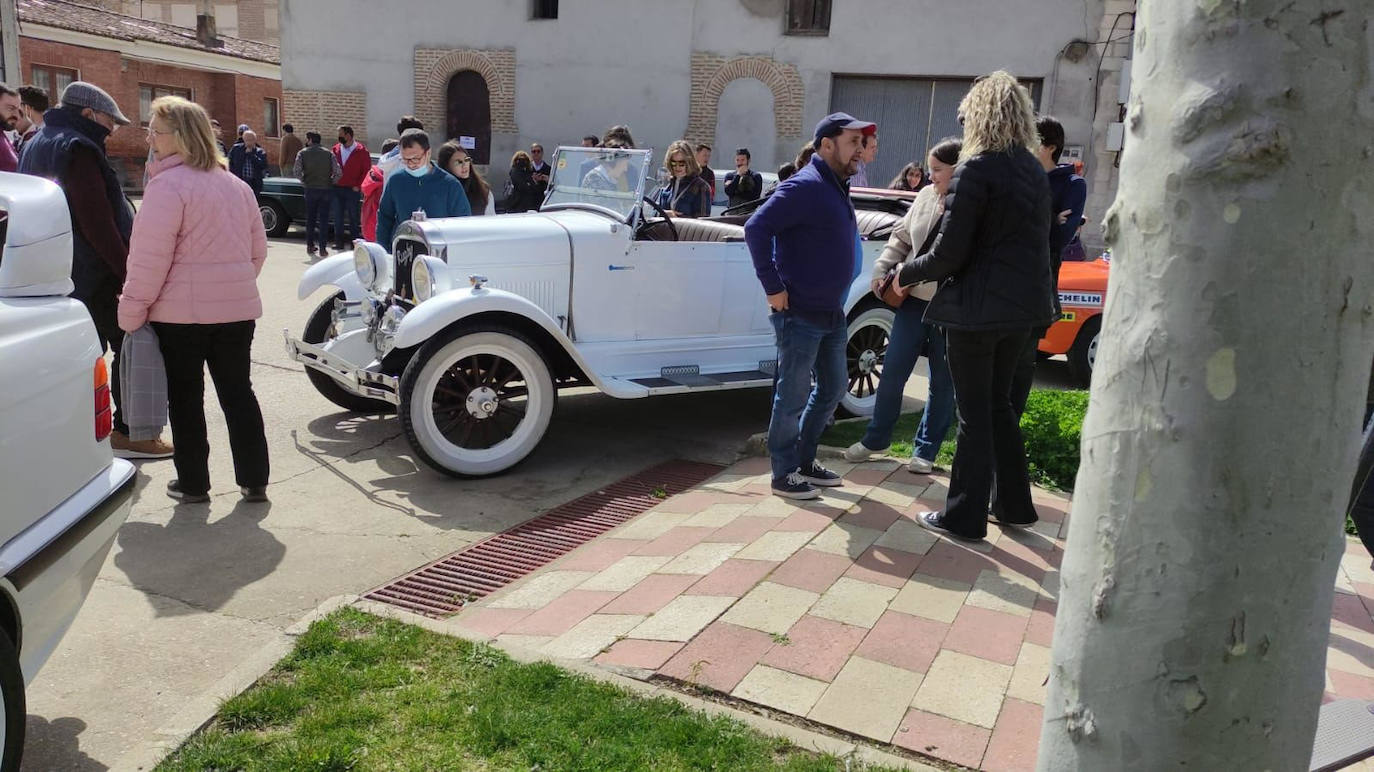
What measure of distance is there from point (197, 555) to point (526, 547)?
1.38 m

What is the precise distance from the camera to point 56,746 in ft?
10.0

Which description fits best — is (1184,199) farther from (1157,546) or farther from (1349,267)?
(1157,546)

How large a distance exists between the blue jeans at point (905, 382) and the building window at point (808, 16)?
14.8m

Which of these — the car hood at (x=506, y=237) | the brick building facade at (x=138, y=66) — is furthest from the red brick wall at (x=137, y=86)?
the car hood at (x=506, y=237)

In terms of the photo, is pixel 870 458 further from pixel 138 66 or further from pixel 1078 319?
pixel 138 66

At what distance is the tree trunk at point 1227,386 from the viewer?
1.38 m

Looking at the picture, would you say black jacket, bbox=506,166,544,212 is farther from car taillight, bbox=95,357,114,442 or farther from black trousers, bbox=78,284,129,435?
car taillight, bbox=95,357,114,442

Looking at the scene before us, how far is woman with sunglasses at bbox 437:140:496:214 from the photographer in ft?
27.6

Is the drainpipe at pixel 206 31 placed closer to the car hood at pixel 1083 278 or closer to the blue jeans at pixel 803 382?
the car hood at pixel 1083 278

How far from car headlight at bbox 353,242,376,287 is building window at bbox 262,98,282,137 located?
32.0 metres

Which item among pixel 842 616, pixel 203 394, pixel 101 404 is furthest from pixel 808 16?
pixel 101 404

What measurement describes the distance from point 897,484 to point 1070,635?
3754 mm

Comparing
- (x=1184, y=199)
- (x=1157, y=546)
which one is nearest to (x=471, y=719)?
(x=1157, y=546)

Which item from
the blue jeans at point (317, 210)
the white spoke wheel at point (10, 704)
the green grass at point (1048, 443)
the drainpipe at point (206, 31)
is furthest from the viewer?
the drainpipe at point (206, 31)
